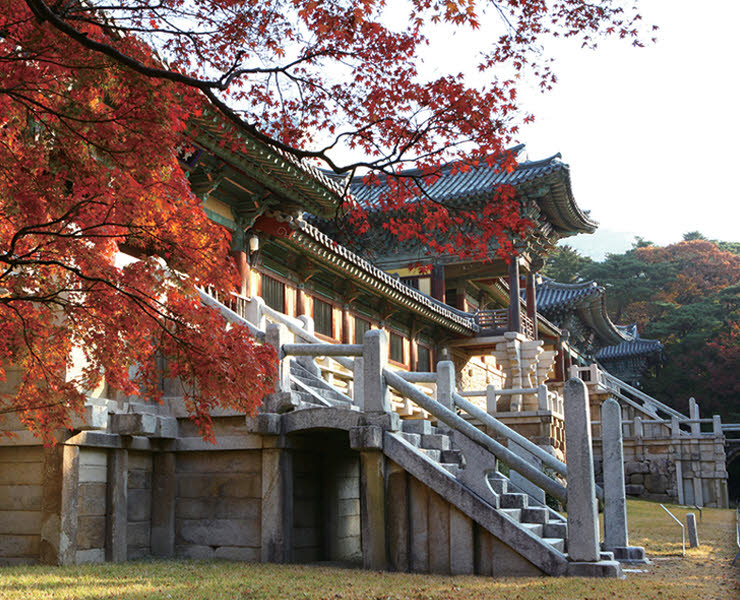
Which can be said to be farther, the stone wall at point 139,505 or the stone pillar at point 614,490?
the stone pillar at point 614,490

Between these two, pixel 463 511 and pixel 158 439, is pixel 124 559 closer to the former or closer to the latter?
pixel 158 439

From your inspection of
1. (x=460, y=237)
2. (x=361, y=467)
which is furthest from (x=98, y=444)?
(x=460, y=237)

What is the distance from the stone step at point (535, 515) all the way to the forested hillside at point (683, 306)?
112 feet

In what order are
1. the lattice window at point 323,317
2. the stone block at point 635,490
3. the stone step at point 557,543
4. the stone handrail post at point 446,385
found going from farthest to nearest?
the stone block at point 635,490, the lattice window at point 323,317, the stone handrail post at point 446,385, the stone step at point 557,543

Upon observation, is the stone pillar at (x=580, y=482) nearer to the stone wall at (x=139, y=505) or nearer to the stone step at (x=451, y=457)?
the stone step at (x=451, y=457)

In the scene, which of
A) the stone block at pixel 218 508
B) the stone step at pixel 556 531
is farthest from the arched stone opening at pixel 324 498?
the stone step at pixel 556 531

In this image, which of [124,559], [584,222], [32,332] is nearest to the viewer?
[32,332]

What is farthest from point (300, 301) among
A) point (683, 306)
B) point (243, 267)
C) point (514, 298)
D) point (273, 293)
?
point (683, 306)

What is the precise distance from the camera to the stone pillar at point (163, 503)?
9.86 metres

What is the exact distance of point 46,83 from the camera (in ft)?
21.3

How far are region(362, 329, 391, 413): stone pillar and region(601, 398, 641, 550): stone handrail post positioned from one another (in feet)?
9.28

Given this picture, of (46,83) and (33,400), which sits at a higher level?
(46,83)

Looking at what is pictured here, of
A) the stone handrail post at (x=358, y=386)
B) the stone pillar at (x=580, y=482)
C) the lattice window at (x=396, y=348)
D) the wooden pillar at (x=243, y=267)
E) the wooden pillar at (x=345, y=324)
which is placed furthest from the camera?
the lattice window at (x=396, y=348)

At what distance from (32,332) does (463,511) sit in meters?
4.97
